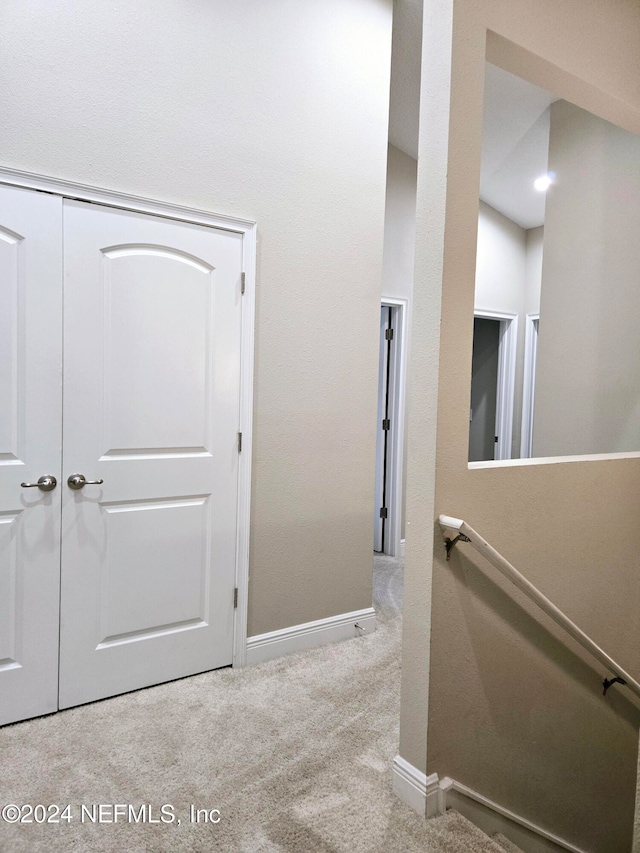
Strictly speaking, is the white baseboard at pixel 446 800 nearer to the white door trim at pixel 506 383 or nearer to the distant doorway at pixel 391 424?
the distant doorway at pixel 391 424

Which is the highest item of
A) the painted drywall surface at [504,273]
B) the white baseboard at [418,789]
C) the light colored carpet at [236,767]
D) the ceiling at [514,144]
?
the ceiling at [514,144]

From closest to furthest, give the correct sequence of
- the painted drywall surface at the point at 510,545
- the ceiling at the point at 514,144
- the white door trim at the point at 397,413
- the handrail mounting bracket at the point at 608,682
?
the painted drywall surface at the point at 510,545, the handrail mounting bracket at the point at 608,682, the ceiling at the point at 514,144, the white door trim at the point at 397,413

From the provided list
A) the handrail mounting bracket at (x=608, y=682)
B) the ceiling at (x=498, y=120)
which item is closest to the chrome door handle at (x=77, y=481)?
the handrail mounting bracket at (x=608, y=682)

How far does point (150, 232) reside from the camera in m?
2.36

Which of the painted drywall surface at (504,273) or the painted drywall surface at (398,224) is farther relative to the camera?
the painted drywall surface at (504,273)

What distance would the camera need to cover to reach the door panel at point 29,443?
2.09m

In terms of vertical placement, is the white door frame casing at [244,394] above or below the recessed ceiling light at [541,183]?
below

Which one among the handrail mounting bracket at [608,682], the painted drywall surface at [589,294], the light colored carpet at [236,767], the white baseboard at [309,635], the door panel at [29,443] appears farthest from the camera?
→ the painted drywall surface at [589,294]

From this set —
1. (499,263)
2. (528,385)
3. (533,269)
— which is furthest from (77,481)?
(533,269)

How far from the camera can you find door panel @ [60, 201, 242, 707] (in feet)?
7.41

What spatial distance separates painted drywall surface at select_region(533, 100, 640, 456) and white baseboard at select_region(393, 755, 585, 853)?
1855mm

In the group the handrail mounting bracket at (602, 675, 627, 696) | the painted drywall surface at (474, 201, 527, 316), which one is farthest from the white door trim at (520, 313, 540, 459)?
the handrail mounting bracket at (602, 675, 627, 696)

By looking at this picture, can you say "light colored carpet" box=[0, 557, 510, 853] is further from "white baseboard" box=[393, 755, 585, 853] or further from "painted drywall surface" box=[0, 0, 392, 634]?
"painted drywall surface" box=[0, 0, 392, 634]

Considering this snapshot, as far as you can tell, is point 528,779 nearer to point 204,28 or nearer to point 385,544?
point 385,544
